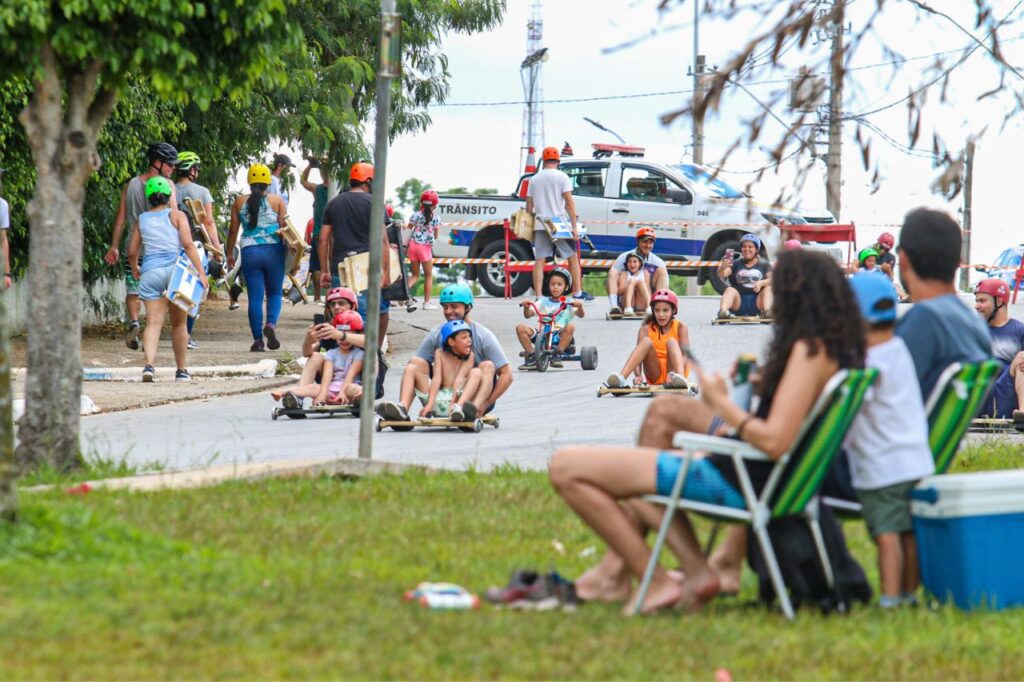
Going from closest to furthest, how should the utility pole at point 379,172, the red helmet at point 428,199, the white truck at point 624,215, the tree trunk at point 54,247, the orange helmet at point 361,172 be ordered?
the tree trunk at point 54,247 < the utility pole at point 379,172 < the orange helmet at point 361,172 < the red helmet at point 428,199 < the white truck at point 624,215

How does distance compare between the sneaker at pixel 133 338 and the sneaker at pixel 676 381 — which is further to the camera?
the sneaker at pixel 133 338

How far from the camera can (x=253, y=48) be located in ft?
28.9

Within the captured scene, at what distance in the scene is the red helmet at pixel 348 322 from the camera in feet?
43.6

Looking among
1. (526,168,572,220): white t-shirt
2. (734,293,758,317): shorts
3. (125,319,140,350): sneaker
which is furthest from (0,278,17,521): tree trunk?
(734,293,758,317): shorts

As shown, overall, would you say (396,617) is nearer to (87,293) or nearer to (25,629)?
(25,629)

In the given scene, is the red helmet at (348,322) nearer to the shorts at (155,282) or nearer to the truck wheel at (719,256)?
the shorts at (155,282)

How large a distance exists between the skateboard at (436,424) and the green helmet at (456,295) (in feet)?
3.16

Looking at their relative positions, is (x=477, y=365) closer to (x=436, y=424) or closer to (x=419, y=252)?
(x=436, y=424)

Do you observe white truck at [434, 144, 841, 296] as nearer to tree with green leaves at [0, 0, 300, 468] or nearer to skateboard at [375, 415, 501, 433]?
Result: skateboard at [375, 415, 501, 433]

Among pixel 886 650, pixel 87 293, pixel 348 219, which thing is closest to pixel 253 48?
pixel 886 650

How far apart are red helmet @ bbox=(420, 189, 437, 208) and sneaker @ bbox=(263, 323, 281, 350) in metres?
8.08

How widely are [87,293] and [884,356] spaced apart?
16.8 m

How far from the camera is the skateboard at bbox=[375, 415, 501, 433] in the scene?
1270 centimetres

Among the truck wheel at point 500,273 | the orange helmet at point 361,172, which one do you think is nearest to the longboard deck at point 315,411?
the orange helmet at point 361,172
